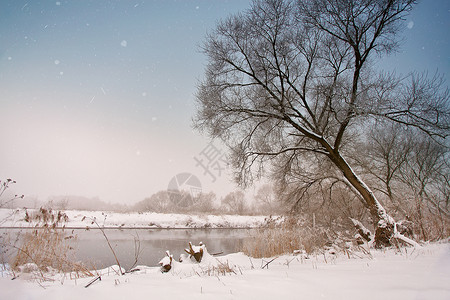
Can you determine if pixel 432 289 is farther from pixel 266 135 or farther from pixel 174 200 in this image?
pixel 174 200

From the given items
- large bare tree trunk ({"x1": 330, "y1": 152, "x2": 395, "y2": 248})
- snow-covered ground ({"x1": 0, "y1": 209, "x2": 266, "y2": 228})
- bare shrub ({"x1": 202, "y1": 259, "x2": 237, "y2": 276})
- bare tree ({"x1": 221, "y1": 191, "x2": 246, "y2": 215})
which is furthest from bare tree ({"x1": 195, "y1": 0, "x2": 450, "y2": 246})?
bare tree ({"x1": 221, "y1": 191, "x2": 246, "y2": 215})

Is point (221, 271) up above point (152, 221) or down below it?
above

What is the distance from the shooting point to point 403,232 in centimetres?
621

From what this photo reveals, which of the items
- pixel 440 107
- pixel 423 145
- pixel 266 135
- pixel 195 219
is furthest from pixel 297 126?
pixel 195 219

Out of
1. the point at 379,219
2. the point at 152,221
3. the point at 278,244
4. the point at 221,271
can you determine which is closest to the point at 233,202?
the point at 152,221

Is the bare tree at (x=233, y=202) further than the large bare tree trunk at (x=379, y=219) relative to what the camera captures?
Yes

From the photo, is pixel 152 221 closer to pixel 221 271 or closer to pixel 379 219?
pixel 379 219

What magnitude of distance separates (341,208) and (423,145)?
25.1 ft

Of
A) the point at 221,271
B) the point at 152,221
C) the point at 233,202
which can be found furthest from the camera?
the point at 233,202

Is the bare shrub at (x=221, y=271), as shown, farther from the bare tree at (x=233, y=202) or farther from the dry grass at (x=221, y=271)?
the bare tree at (x=233, y=202)

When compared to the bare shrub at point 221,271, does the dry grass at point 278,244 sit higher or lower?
lower

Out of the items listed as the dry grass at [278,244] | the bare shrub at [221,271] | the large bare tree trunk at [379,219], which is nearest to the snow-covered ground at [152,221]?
the dry grass at [278,244]

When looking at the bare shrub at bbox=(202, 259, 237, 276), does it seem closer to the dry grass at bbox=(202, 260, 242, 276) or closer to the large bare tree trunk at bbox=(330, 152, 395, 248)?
the dry grass at bbox=(202, 260, 242, 276)

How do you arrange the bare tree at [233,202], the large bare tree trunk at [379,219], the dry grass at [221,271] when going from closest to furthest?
the dry grass at [221,271] < the large bare tree trunk at [379,219] < the bare tree at [233,202]
